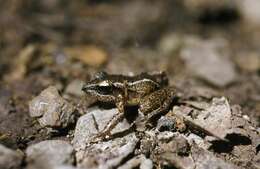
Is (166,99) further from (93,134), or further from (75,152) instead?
(75,152)

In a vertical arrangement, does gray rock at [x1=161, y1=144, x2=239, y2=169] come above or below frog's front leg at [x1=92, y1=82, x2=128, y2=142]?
below

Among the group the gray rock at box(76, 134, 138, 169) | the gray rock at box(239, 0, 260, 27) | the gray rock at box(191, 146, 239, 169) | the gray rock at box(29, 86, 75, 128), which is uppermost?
the gray rock at box(239, 0, 260, 27)

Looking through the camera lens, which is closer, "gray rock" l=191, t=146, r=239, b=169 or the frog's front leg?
"gray rock" l=191, t=146, r=239, b=169

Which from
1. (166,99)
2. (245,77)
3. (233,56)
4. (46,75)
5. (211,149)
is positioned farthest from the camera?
(233,56)

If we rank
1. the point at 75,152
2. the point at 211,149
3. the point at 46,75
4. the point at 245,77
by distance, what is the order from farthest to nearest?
the point at 245,77 < the point at 46,75 < the point at 211,149 < the point at 75,152

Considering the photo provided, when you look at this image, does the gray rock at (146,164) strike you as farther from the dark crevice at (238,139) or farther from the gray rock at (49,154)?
the dark crevice at (238,139)

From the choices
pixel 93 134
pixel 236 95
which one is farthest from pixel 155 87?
pixel 236 95

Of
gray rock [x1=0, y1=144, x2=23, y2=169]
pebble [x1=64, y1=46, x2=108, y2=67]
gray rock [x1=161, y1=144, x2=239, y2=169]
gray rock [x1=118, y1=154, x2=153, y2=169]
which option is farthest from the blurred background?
gray rock [x1=118, y1=154, x2=153, y2=169]

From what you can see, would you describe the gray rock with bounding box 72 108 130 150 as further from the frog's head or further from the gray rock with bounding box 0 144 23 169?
the gray rock with bounding box 0 144 23 169
